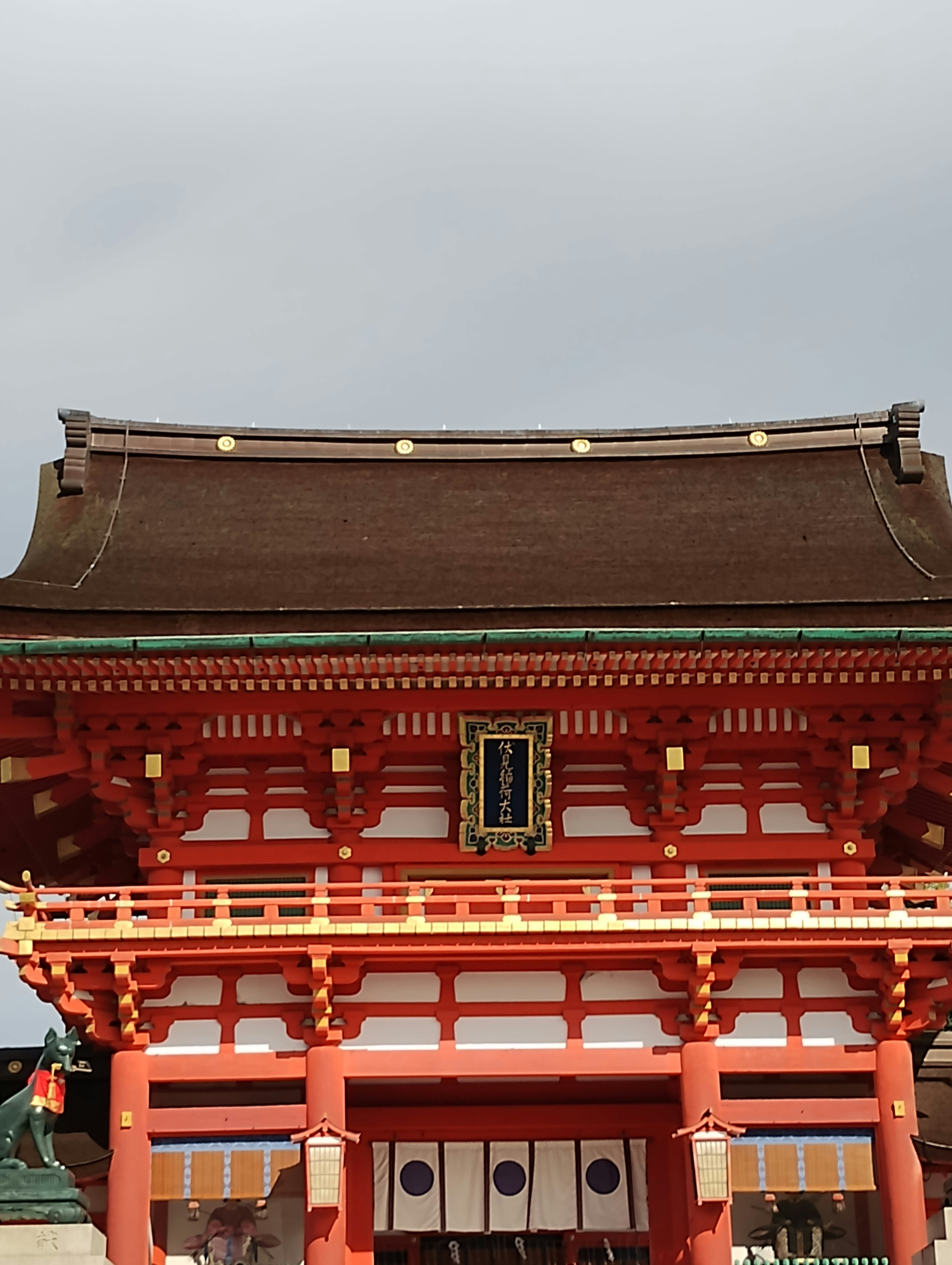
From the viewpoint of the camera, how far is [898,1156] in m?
18.5

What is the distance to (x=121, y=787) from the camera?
20.1m

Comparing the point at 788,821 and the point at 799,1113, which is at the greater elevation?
the point at 788,821

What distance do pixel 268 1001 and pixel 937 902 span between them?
25.9 ft

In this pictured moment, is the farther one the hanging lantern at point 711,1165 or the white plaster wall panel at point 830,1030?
the white plaster wall panel at point 830,1030

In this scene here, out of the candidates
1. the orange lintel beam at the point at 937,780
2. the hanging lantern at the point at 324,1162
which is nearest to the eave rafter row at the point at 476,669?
the orange lintel beam at the point at 937,780

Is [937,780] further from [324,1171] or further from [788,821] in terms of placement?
[324,1171]

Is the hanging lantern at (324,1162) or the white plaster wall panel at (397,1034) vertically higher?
the white plaster wall panel at (397,1034)

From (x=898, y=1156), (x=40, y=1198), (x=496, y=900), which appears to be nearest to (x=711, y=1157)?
(x=898, y=1156)

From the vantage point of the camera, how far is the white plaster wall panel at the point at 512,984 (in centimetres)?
1930

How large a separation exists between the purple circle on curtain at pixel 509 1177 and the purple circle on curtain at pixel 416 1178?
0.77 meters

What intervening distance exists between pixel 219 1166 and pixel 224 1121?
0.49 meters

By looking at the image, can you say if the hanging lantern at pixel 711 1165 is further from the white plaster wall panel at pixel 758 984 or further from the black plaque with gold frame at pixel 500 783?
the black plaque with gold frame at pixel 500 783

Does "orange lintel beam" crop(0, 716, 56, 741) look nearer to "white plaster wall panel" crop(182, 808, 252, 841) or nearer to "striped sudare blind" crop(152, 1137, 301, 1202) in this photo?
"white plaster wall panel" crop(182, 808, 252, 841)

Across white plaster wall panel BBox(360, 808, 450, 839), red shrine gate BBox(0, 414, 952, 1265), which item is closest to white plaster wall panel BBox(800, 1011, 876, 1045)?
red shrine gate BBox(0, 414, 952, 1265)
